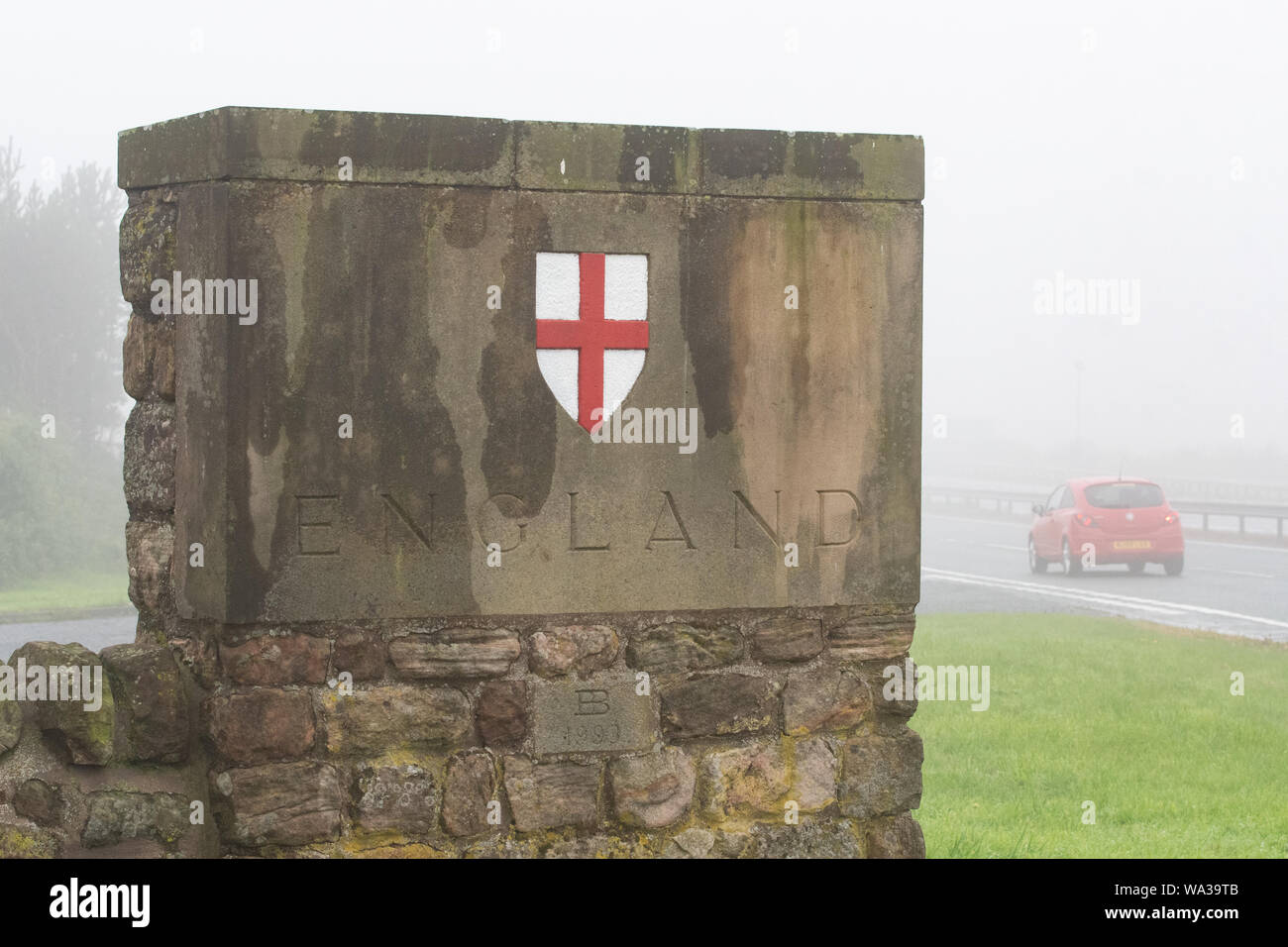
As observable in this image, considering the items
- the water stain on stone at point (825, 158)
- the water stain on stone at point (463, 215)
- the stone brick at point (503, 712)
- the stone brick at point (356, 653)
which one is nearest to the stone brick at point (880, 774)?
the stone brick at point (503, 712)

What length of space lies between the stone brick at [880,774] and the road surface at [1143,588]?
1201cm

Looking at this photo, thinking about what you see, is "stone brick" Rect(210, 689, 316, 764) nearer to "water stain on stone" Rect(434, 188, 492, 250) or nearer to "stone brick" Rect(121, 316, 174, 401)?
"stone brick" Rect(121, 316, 174, 401)

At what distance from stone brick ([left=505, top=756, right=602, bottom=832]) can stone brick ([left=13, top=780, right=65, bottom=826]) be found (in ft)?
4.17

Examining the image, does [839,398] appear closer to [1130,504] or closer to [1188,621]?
[1188,621]

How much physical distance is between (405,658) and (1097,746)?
637cm

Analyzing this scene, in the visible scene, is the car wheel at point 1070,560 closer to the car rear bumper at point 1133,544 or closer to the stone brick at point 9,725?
the car rear bumper at point 1133,544

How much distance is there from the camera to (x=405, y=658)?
4.08 m

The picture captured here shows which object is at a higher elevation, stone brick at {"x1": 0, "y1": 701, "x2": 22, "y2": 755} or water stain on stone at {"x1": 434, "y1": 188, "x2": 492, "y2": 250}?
water stain on stone at {"x1": 434, "y1": 188, "x2": 492, "y2": 250}

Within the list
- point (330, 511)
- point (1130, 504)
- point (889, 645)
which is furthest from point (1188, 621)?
point (330, 511)

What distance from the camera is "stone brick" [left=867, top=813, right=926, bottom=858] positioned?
4.41 m

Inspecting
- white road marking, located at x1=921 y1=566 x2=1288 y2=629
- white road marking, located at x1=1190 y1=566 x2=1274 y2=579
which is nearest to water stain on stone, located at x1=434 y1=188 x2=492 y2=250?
white road marking, located at x1=921 y1=566 x2=1288 y2=629

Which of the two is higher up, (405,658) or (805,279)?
(805,279)

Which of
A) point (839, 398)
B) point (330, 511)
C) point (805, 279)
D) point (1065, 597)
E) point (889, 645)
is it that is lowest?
point (1065, 597)

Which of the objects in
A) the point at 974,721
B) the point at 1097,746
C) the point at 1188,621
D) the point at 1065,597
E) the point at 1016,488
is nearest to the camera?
the point at 1097,746
